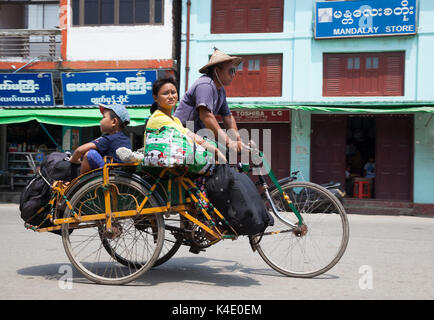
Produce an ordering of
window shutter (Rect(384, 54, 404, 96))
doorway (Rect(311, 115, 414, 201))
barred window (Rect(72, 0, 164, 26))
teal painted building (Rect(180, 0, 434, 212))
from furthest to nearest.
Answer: barred window (Rect(72, 0, 164, 26)), doorway (Rect(311, 115, 414, 201)), window shutter (Rect(384, 54, 404, 96)), teal painted building (Rect(180, 0, 434, 212))

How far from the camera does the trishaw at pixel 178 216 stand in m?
3.68

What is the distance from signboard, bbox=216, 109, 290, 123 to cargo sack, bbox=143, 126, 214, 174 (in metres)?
10.5

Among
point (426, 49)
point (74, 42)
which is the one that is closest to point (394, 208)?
point (426, 49)

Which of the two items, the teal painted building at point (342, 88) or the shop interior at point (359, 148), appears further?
the shop interior at point (359, 148)

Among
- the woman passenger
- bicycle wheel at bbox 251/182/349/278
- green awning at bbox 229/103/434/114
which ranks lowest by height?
bicycle wheel at bbox 251/182/349/278

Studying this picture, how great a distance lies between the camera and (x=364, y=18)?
1329 cm

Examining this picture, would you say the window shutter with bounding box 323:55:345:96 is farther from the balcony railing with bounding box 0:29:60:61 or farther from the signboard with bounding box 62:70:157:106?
the balcony railing with bounding box 0:29:60:61

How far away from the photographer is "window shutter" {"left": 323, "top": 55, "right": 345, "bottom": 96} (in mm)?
13766

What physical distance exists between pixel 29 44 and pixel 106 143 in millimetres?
12431

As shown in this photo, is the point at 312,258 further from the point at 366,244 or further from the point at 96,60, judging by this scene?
the point at 96,60

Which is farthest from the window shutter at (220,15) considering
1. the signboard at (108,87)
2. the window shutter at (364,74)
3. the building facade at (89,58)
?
the window shutter at (364,74)

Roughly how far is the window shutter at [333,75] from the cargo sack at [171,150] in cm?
1098

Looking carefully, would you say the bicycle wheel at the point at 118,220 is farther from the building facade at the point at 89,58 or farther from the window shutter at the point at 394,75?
the window shutter at the point at 394,75

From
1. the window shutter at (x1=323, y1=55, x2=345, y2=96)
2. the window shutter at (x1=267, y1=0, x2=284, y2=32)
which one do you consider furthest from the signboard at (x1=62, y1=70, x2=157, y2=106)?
the window shutter at (x1=323, y1=55, x2=345, y2=96)
